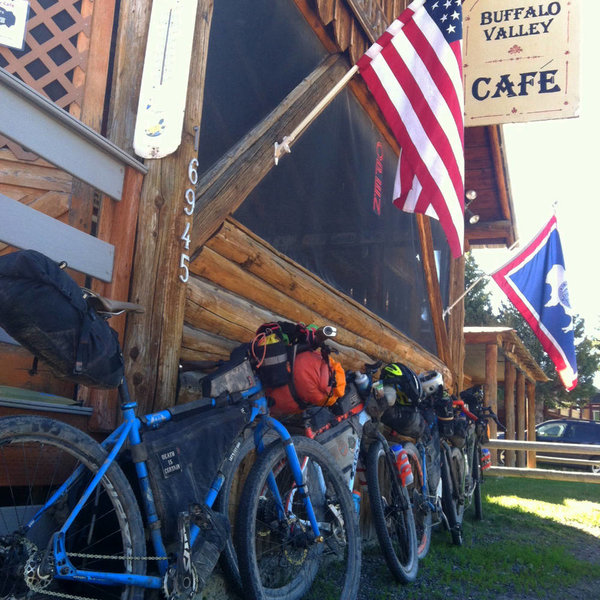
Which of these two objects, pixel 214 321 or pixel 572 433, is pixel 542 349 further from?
pixel 214 321

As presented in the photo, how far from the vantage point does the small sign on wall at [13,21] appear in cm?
434

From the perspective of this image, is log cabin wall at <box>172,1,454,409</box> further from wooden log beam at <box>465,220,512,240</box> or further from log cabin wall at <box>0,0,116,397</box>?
wooden log beam at <box>465,220,512,240</box>

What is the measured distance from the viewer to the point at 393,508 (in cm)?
413

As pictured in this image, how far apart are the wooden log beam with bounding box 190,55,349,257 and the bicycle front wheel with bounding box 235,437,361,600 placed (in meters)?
1.27

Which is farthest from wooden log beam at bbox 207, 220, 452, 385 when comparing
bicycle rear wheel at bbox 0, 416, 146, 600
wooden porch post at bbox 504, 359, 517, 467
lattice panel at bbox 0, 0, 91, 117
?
wooden porch post at bbox 504, 359, 517, 467

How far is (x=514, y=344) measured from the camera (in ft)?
47.8

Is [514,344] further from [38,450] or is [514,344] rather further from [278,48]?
[38,450]

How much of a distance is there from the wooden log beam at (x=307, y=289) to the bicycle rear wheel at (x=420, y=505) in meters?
1.28

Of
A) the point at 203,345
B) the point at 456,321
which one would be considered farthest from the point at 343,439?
the point at 456,321

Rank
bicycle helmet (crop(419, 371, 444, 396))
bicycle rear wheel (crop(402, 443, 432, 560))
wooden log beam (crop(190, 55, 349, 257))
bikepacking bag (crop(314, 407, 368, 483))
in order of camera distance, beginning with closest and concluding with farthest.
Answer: wooden log beam (crop(190, 55, 349, 257)), bikepacking bag (crop(314, 407, 368, 483)), bicycle rear wheel (crop(402, 443, 432, 560)), bicycle helmet (crop(419, 371, 444, 396))

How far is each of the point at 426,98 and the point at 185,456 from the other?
11.3 ft

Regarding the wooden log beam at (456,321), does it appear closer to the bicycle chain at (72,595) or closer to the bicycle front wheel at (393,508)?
the bicycle front wheel at (393,508)

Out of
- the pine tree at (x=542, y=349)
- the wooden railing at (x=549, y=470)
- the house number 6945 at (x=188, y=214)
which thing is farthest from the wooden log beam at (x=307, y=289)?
the pine tree at (x=542, y=349)

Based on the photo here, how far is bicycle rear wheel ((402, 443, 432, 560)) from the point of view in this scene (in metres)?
4.61
